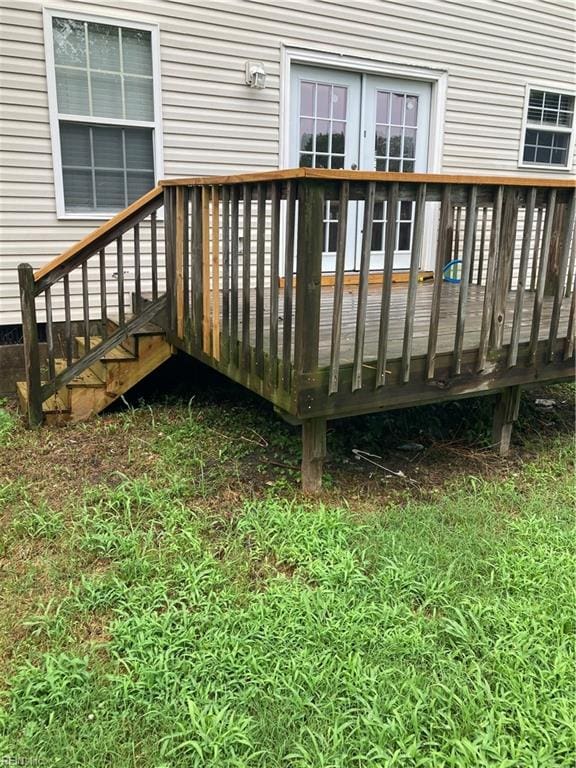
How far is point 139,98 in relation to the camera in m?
5.11

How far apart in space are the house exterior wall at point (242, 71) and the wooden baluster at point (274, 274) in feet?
8.82

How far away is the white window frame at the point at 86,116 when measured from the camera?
15.3 ft

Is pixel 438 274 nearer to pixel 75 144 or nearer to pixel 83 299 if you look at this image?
pixel 83 299

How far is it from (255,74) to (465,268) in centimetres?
330

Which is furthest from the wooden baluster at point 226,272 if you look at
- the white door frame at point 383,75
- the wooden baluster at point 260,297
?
the white door frame at point 383,75

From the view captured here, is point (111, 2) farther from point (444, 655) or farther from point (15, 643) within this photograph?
point (444, 655)

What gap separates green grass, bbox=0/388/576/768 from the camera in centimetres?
183

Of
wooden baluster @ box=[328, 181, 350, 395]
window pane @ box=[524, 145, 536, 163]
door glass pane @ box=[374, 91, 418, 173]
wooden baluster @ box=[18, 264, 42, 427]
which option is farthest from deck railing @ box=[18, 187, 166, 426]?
window pane @ box=[524, 145, 536, 163]

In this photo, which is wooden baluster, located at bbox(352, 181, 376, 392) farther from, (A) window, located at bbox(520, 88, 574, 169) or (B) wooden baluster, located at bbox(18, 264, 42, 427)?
(A) window, located at bbox(520, 88, 574, 169)

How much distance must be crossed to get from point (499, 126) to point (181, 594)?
6.58 metres

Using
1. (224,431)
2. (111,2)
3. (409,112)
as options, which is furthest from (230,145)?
(224,431)

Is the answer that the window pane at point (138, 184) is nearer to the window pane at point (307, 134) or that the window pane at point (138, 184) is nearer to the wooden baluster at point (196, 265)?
the window pane at point (307, 134)

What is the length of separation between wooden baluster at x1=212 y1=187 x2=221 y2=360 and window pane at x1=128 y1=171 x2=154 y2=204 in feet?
6.71

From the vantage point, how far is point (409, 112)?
21.6ft
